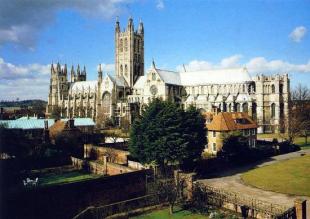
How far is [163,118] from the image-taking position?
34594mm

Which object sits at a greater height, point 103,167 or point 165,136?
point 165,136

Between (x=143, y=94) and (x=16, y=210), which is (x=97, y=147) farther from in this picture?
(x=143, y=94)

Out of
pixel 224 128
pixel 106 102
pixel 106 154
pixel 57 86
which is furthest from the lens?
pixel 57 86

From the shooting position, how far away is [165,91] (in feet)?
281

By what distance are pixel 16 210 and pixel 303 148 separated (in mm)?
47356

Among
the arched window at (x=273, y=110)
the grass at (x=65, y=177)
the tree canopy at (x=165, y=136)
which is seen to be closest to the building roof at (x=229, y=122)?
the tree canopy at (x=165, y=136)

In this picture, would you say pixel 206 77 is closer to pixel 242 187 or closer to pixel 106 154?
pixel 106 154

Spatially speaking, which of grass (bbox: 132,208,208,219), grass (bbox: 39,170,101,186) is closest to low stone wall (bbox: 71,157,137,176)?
grass (bbox: 39,170,101,186)

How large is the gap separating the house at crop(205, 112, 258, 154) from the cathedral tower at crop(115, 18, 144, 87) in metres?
54.0

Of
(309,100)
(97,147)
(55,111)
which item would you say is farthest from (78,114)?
(309,100)

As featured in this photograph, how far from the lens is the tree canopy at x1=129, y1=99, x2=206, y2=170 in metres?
33.9

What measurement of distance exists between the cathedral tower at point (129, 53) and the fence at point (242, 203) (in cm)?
7425

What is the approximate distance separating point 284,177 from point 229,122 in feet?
49.7

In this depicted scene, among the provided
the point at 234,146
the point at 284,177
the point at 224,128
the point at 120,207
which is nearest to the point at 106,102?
the point at 224,128
